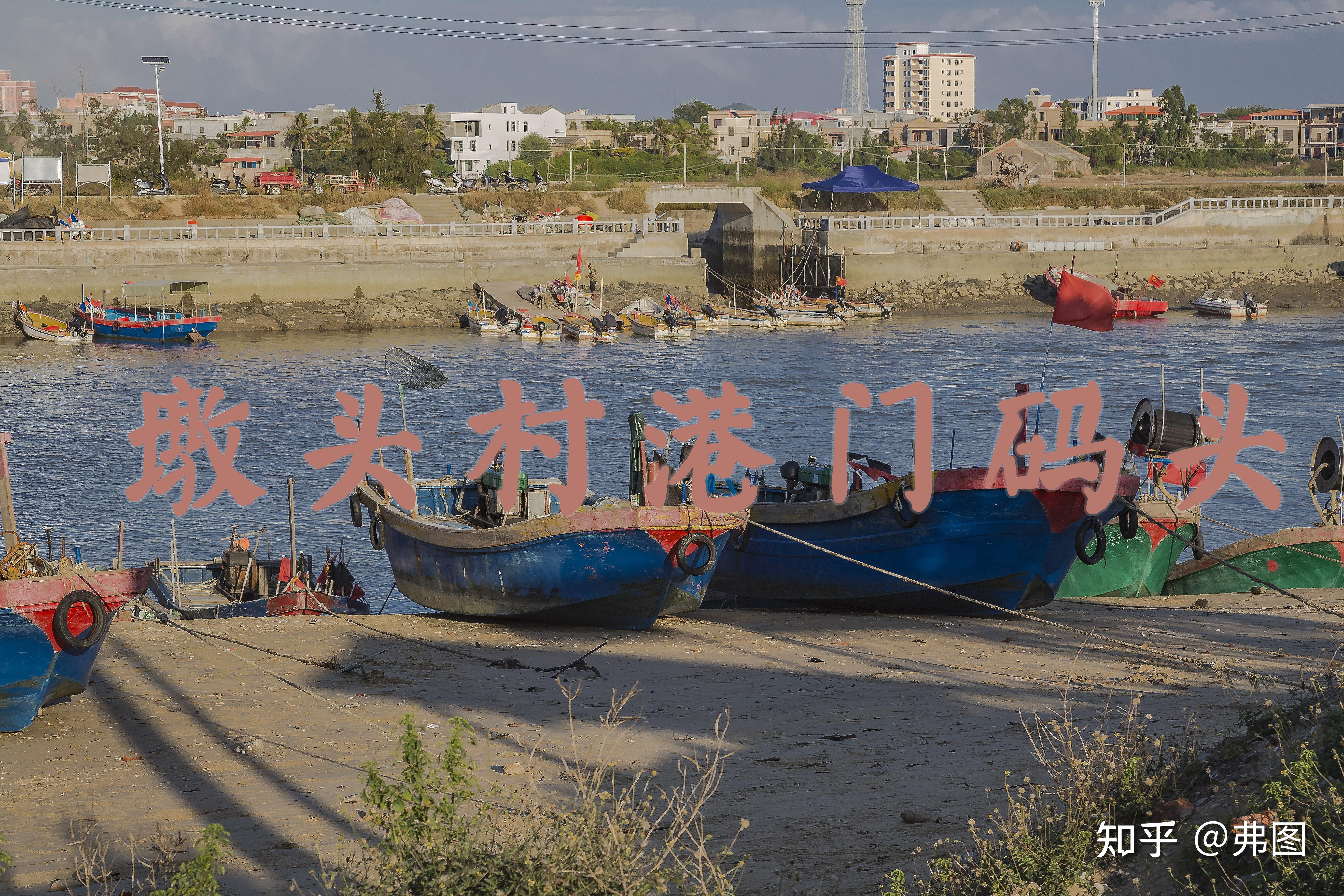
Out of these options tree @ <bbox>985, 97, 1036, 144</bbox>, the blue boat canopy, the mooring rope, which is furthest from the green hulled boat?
tree @ <bbox>985, 97, 1036, 144</bbox>

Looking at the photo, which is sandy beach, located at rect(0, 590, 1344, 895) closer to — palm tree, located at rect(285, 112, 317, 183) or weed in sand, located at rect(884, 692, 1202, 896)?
weed in sand, located at rect(884, 692, 1202, 896)

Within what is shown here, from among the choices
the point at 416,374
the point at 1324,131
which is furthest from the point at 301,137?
the point at 1324,131

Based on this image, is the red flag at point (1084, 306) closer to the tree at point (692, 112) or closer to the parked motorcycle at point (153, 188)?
the parked motorcycle at point (153, 188)

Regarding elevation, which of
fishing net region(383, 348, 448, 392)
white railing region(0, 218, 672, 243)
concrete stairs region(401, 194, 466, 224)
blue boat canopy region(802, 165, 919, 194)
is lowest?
fishing net region(383, 348, 448, 392)

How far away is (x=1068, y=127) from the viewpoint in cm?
10769

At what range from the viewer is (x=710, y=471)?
47.1 feet

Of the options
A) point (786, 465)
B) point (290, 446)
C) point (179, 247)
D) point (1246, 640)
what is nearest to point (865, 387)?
point (290, 446)

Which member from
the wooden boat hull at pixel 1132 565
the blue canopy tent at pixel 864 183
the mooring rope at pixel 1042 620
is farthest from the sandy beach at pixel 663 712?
the blue canopy tent at pixel 864 183

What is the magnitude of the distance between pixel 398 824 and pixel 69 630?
5.10 metres

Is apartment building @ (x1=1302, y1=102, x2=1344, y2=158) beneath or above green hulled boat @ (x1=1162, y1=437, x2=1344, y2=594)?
above

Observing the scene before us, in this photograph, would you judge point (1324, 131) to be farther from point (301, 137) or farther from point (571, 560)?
point (571, 560)

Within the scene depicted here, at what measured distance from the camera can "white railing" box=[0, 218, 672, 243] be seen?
50625 millimetres

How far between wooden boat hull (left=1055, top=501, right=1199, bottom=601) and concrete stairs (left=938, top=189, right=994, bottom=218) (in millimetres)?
54512

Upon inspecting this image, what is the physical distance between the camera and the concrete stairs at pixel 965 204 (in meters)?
69.4
